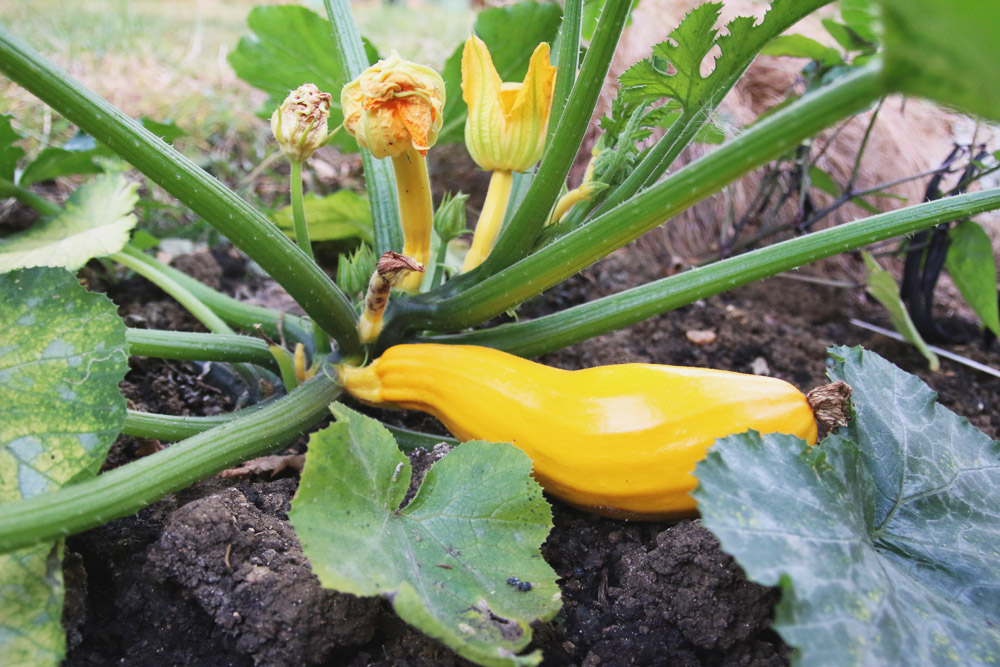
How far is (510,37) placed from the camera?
1914 mm

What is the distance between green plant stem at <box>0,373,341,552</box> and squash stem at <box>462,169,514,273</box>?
43 centimetres

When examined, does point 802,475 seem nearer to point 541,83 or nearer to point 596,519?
point 596,519

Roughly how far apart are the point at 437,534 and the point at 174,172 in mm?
662

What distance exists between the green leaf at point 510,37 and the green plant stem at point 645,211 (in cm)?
60

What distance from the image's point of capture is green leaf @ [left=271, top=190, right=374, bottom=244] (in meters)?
1.91

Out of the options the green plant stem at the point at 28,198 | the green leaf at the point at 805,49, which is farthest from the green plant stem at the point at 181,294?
the green leaf at the point at 805,49

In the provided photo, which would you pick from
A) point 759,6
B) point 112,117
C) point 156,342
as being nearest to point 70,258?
point 156,342

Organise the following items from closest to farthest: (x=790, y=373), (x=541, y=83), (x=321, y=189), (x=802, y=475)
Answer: (x=802, y=475) < (x=541, y=83) < (x=790, y=373) < (x=321, y=189)

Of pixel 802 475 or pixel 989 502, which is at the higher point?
pixel 802 475

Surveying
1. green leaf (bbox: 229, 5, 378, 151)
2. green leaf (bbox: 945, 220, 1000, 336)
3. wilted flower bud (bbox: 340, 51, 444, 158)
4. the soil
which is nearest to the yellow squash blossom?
wilted flower bud (bbox: 340, 51, 444, 158)

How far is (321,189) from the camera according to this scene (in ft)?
8.59

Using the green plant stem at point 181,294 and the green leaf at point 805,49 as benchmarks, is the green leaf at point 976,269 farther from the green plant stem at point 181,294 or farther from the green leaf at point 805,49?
the green plant stem at point 181,294

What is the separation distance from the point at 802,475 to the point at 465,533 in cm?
48

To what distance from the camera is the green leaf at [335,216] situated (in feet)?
6.26
